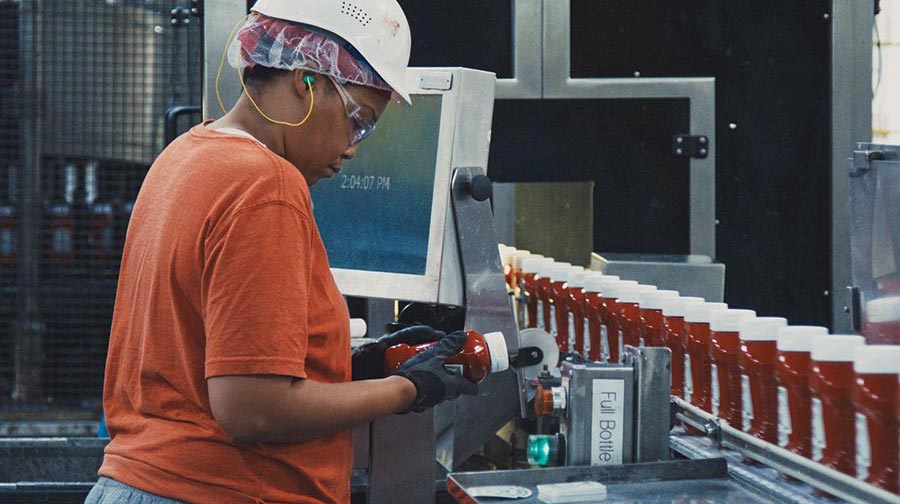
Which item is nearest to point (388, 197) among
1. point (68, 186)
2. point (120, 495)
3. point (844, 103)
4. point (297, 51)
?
point (297, 51)

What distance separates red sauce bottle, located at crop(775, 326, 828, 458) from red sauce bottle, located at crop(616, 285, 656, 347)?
0.47 metres

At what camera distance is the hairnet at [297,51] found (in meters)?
1.40

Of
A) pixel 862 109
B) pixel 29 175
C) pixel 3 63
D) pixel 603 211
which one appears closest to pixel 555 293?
pixel 603 211

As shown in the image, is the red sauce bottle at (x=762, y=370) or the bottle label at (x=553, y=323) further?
the bottle label at (x=553, y=323)

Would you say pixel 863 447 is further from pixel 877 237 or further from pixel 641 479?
pixel 877 237

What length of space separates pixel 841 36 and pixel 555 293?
3.52 ft

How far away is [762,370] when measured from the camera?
5.06ft

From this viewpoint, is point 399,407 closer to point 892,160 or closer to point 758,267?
point 892,160

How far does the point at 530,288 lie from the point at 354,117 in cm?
113

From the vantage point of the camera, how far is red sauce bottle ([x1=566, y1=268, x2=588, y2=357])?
87.0 inches

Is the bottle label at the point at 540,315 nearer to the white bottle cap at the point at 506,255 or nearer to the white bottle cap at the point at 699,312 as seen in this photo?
the white bottle cap at the point at 506,255

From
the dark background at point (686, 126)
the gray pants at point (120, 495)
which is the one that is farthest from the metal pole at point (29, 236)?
the gray pants at point (120, 495)

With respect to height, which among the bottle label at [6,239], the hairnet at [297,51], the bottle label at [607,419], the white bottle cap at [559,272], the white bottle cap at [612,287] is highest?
the hairnet at [297,51]

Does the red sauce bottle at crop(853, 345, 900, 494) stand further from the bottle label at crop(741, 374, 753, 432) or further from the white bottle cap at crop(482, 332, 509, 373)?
the white bottle cap at crop(482, 332, 509, 373)
